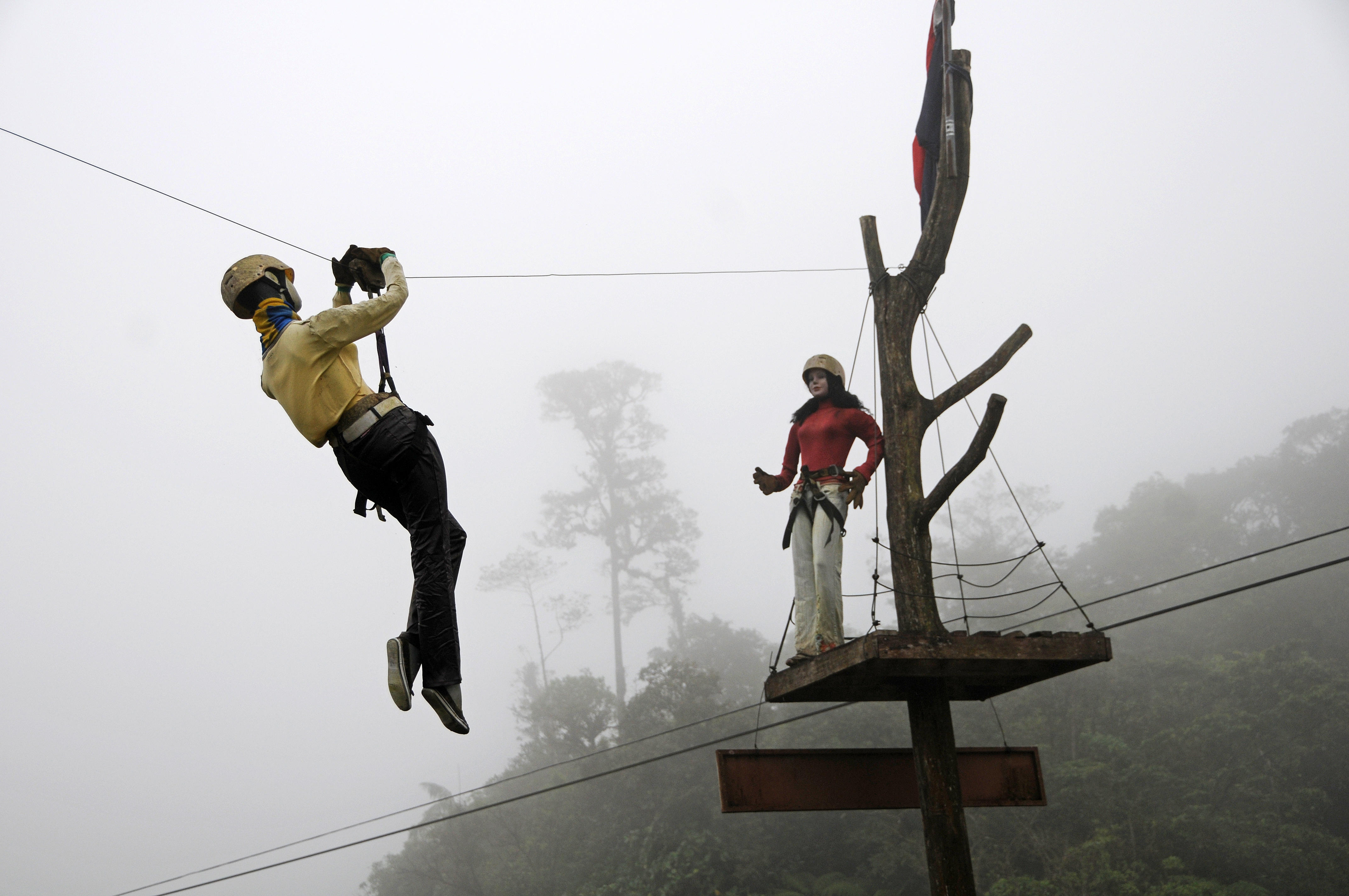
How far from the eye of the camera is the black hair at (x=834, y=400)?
589 cm

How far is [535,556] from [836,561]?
29.1m

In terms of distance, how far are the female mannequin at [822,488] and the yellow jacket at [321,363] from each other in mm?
2874

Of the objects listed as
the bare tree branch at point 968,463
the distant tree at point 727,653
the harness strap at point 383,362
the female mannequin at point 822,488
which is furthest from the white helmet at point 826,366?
the distant tree at point 727,653

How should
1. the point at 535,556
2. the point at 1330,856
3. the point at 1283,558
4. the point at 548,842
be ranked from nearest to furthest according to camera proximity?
the point at 1330,856 → the point at 548,842 → the point at 1283,558 → the point at 535,556

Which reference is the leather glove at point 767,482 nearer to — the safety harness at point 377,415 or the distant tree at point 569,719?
the safety harness at point 377,415

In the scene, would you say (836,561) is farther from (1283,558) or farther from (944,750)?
(1283,558)

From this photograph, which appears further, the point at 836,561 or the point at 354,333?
the point at 836,561

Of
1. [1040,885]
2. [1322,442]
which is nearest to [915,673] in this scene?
[1040,885]

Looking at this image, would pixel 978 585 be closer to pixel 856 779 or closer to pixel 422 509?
pixel 856 779

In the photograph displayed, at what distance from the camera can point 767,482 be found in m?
6.02

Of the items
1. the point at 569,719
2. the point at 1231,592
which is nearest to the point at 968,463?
the point at 1231,592

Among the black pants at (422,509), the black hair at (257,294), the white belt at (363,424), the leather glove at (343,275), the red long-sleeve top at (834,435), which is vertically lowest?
the black pants at (422,509)

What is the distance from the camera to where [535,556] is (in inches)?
1328

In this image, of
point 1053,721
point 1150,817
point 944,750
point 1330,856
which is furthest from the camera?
point 1053,721
